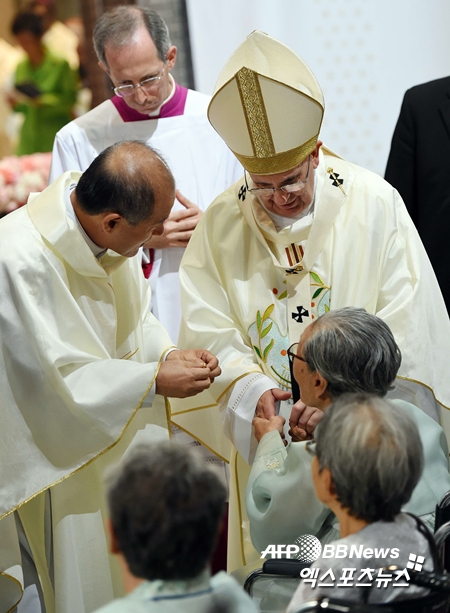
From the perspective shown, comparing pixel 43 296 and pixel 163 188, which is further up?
pixel 163 188

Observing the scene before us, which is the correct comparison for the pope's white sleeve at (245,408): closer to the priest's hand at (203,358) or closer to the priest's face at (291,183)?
the priest's hand at (203,358)

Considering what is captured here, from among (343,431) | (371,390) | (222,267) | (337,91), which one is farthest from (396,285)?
(337,91)

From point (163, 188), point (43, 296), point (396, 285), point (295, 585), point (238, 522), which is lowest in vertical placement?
point (238, 522)

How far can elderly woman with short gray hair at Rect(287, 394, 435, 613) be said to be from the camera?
200 cm

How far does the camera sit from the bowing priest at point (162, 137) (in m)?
4.32

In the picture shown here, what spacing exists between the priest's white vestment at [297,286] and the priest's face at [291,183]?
0.05 m

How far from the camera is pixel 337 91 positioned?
610 cm

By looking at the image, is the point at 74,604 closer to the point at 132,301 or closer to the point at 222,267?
the point at 132,301

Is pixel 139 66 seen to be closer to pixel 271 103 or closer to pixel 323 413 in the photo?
pixel 271 103

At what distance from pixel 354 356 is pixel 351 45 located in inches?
153

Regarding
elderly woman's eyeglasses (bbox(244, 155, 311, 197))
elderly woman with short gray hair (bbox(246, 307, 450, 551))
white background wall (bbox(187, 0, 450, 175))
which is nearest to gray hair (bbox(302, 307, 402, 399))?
elderly woman with short gray hair (bbox(246, 307, 450, 551))

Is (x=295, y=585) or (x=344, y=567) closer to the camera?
(x=344, y=567)

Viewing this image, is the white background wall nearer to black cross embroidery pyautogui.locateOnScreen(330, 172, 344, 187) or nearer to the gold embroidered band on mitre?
black cross embroidery pyautogui.locateOnScreen(330, 172, 344, 187)

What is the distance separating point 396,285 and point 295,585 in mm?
→ 1292
